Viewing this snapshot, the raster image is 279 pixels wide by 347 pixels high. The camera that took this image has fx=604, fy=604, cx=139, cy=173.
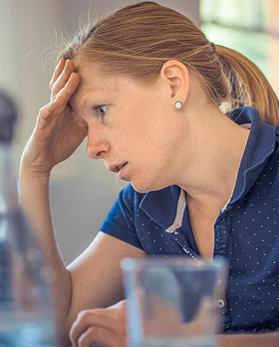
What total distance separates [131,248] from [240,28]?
252cm

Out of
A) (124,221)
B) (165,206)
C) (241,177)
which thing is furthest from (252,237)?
(124,221)

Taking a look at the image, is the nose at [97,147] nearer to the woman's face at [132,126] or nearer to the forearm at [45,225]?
the woman's face at [132,126]

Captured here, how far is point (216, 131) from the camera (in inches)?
52.8

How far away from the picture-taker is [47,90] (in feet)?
9.91

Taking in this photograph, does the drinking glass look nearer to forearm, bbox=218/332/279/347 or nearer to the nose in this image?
forearm, bbox=218/332/279/347

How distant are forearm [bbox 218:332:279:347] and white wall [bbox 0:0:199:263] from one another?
193 centimetres

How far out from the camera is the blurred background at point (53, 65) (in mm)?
2883

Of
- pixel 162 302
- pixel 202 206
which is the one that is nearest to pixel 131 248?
pixel 202 206

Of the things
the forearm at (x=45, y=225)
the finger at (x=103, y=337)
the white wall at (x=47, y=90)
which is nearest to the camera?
the finger at (x=103, y=337)

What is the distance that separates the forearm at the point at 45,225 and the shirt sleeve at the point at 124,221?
150mm

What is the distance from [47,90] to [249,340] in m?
2.20

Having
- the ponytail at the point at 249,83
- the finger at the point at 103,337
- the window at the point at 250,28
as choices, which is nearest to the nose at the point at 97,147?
the ponytail at the point at 249,83

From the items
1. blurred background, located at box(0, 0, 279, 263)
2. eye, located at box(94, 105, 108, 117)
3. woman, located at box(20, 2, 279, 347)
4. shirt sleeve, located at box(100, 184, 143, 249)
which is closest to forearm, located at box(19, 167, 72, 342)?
woman, located at box(20, 2, 279, 347)

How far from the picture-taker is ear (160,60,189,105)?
129 cm
